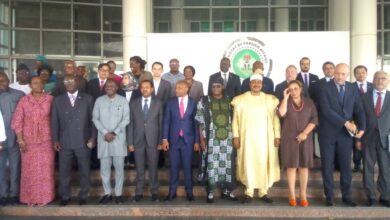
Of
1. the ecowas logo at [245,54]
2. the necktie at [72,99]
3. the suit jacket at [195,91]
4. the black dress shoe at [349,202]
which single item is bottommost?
the black dress shoe at [349,202]

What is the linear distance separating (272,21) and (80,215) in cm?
1072

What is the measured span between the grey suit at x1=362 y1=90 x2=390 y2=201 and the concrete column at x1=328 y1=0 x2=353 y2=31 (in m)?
7.29

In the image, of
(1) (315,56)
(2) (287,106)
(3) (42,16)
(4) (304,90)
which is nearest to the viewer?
(2) (287,106)

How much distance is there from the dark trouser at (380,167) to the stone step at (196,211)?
0.82ft

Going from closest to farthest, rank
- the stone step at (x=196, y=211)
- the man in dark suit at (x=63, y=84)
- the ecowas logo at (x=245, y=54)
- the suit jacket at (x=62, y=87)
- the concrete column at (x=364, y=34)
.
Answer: the stone step at (x=196, y=211)
the man in dark suit at (x=63, y=84)
the suit jacket at (x=62, y=87)
the ecowas logo at (x=245, y=54)
the concrete column at (x=364, y=34)

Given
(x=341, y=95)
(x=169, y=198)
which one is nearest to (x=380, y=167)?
(x=341, y=95)

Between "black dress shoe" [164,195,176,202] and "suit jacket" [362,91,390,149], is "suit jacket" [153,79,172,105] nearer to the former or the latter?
"black dress shoe" [164,195,176,202]

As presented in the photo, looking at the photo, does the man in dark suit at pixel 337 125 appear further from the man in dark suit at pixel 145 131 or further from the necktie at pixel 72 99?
the necktie at pixel 72 99

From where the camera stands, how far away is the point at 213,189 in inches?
253

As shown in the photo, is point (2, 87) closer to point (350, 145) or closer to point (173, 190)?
point (173, 190)

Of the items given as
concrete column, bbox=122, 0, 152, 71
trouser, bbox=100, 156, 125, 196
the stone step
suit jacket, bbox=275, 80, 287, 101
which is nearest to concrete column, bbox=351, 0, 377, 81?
suit jacket, bbox=275, 80, 287, 101

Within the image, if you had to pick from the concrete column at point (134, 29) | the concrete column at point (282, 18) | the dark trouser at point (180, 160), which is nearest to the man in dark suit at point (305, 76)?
the dark trouser at point (180, 160)

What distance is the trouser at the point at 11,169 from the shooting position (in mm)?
6375

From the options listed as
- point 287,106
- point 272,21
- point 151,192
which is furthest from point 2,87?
point 272,21
